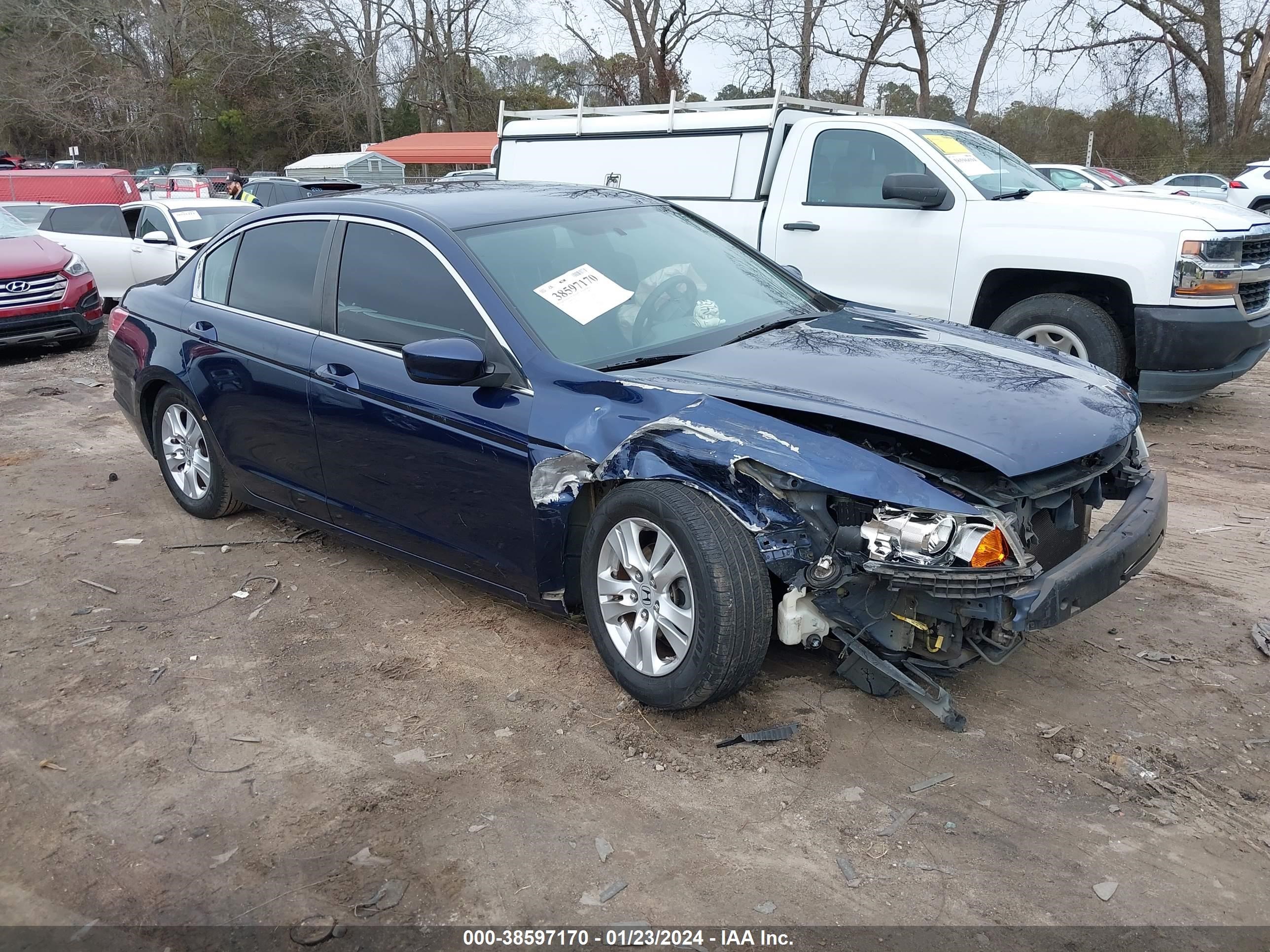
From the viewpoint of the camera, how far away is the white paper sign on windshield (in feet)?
13.0

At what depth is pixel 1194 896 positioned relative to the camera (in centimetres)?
264

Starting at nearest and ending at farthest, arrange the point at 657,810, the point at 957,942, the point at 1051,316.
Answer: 1. the point at 957,942
2. the point at 657,810
3. the point at 1051,316

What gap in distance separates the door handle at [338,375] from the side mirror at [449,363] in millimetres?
594

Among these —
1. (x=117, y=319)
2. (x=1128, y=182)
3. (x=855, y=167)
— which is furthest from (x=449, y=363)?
(x=1128, y=182)

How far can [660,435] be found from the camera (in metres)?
3.38

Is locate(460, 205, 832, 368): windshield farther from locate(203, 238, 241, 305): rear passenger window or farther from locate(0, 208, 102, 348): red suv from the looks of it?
locate(0, 208, 102, 348): red suv

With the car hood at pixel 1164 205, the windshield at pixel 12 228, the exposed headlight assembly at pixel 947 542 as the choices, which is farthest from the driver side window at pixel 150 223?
the exposed headlight assembly at pixel 947 542

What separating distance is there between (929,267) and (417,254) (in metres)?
4.25

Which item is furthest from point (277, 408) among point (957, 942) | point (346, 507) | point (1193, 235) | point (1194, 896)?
point (1193, 235)

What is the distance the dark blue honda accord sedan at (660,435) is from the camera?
3.12 m

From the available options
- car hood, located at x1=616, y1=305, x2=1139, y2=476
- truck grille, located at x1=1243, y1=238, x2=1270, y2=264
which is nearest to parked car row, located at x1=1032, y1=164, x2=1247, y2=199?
truck grille, located at x1=1243, y1=238, x2=1270, y2=264

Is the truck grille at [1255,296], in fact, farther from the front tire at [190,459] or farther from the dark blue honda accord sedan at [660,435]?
the front tire at [190,459]

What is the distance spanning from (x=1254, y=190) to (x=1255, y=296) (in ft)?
64.1

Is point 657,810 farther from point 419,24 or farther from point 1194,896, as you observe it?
point 419,24
